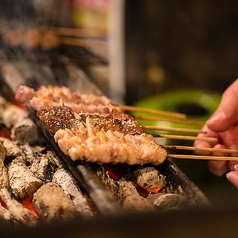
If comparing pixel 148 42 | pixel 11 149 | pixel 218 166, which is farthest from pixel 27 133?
pixel 148 42

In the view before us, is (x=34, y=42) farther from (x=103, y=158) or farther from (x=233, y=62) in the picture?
(x=103, y=158)

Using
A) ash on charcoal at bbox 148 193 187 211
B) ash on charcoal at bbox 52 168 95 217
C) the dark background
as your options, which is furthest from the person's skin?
the dark background

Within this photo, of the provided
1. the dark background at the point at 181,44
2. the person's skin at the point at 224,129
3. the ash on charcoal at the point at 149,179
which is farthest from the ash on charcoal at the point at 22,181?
the dark background at the point at 181,44

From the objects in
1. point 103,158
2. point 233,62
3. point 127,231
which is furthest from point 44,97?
point 233,62

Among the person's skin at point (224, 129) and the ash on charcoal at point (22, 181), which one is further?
the person's skin at point (224, 129)

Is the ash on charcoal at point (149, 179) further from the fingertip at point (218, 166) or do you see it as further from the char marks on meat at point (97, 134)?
the fingertip at point (218, 166)

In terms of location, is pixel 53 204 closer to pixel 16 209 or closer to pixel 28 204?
pixel 16 209
